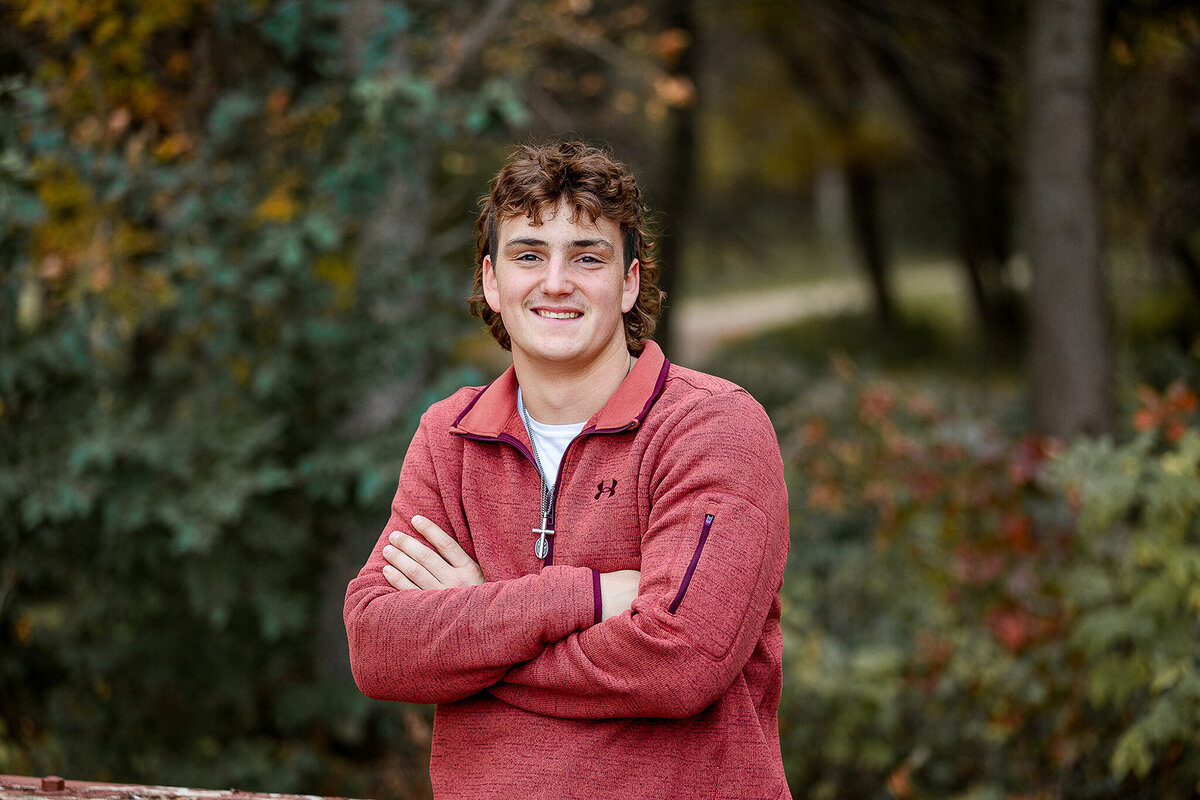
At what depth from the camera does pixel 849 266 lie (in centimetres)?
2536

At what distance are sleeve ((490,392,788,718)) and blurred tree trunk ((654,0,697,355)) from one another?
283 inches

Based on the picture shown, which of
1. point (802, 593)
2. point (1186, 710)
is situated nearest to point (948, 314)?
point (802, 593)

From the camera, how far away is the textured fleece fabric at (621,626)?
1.78m

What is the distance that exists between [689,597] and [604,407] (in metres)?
0.42

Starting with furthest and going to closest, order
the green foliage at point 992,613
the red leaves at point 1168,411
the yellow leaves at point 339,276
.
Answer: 1. the yellow leaves at point 339,276
2. the red leaves at point 1168,411
3. the green foliage at point 992,613

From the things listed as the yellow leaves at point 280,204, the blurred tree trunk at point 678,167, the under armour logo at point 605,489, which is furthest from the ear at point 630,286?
the blurred tree trunk at point 678,167

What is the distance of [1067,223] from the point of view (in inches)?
244

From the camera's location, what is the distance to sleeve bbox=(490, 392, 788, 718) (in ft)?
5.78

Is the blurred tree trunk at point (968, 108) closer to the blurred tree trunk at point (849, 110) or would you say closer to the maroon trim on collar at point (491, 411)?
the blurred tree trunk at point (849, 110)

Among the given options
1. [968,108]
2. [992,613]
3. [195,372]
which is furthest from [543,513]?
[968,108]

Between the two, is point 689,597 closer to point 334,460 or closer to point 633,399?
point 633,399

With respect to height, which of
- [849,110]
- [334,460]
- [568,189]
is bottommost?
[334,460]

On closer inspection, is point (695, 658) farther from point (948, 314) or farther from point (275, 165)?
point (948, 314)

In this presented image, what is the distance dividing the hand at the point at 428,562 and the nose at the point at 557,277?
51 centimetres
